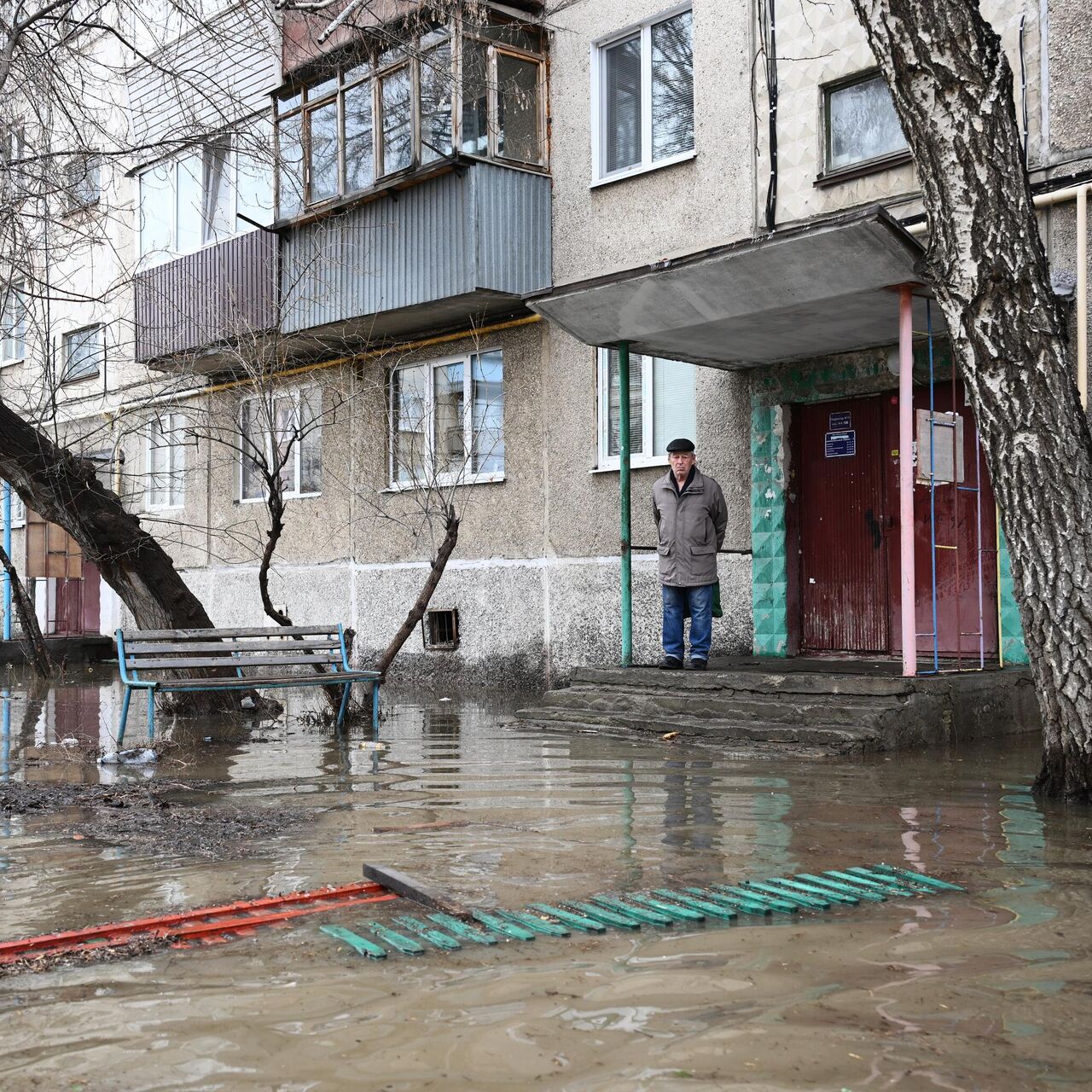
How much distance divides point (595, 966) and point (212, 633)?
6.94 metres

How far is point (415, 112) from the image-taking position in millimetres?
13023

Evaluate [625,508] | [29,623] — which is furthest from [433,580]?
[29,623]

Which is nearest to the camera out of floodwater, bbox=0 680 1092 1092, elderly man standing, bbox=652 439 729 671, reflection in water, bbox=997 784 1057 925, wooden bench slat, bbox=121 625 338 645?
floodwater, bbox=0 680 1092 1092

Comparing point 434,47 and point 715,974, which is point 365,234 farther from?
point 715,974

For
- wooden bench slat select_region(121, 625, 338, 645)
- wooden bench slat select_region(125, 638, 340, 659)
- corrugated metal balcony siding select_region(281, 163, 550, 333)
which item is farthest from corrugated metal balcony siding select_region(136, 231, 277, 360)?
wooden bench slat select_region(125, 638, 340, 659)

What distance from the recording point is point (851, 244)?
817cm

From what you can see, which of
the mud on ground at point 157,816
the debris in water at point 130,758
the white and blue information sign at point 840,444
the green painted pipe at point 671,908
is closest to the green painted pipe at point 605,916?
the green painted pipe at point 671,908

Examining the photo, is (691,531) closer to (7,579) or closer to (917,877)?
(917,877)

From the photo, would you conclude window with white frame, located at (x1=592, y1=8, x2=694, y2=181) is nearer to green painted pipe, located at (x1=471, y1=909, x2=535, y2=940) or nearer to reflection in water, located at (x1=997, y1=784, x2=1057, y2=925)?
reflection in water, located at (x1=997, y1=784, x2=1057, y2=925)

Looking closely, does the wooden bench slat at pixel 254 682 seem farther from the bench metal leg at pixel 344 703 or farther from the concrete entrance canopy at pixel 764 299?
the concrete entrance canopy at pixel 764 299

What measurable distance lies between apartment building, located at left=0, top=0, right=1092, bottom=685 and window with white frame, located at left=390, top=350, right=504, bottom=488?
40 mm

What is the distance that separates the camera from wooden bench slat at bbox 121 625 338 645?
9523 mm

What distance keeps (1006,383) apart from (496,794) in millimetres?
3283

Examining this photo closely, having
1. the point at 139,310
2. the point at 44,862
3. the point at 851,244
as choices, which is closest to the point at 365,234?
the point at 139,310
